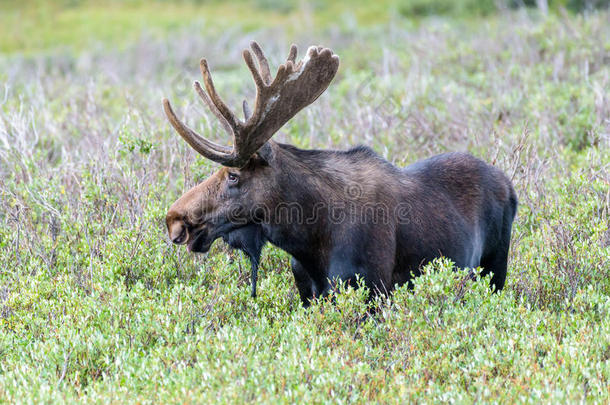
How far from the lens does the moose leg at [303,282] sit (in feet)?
15.9

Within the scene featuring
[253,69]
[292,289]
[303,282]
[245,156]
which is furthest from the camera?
[292,289]

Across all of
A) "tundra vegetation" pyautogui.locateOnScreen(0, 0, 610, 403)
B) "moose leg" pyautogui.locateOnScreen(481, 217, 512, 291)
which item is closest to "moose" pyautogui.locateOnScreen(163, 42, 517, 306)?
"tundra vegetation" pyautogui.locateOnScreen(0, 0, 610, 403)

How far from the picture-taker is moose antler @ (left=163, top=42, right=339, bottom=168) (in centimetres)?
438

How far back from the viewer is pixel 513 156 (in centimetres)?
646

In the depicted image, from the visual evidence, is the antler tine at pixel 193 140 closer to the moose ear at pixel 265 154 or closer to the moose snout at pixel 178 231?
the moose ear at pixel 265 154

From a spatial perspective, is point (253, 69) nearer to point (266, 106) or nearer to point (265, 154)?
point (266, 106)

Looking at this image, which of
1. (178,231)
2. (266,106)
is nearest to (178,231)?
(178,231)

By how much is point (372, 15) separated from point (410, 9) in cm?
171

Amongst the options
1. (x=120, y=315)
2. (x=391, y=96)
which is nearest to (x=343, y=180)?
(x=120, y=315)

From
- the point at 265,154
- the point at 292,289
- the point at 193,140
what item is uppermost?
the point at 193,140

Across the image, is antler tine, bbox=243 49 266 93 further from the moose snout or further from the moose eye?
the moose snout

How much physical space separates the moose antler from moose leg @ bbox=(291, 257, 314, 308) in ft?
2.59

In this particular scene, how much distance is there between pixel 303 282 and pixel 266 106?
1202 mm

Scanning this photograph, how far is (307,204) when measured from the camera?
15.2 ft
